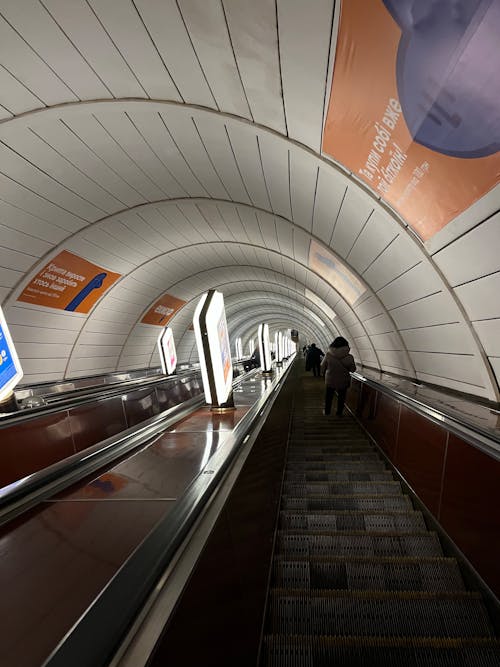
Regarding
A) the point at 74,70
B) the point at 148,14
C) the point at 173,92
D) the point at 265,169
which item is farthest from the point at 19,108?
the point at 265,169

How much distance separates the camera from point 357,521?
3.26 m

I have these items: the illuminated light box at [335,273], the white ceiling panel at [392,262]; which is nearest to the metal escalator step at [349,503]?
the white ceiling panel at [392,262]

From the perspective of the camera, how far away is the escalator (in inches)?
71.4

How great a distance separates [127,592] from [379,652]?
147 centimetres

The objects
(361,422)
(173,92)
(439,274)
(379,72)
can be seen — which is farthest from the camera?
(361,422)

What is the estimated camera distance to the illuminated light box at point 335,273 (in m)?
6.68

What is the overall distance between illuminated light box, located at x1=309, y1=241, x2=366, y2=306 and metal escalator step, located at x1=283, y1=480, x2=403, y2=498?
137 inches

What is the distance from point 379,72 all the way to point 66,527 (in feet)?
10.4

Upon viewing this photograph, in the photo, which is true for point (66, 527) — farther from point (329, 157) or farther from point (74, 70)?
point (74, 70)

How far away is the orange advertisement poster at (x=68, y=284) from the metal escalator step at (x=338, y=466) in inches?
249

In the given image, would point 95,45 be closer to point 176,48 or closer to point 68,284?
point 176,48

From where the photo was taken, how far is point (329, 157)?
365cm

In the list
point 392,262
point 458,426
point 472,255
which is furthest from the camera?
point 392,262

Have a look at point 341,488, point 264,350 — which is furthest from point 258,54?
point 264,350
